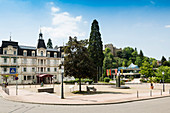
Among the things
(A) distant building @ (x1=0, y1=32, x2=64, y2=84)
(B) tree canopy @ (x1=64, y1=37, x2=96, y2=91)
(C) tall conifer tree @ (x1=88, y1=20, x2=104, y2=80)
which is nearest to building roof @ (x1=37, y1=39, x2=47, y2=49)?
(A) distant building @ (x1=0, y1=32, x2=64, y2=84)

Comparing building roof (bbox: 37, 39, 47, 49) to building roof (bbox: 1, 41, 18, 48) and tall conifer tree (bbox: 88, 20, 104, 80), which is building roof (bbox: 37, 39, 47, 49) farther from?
tall conifer tree (bbox: 88, 20, 104, 80)

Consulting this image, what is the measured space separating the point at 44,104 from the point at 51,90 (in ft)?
37.4

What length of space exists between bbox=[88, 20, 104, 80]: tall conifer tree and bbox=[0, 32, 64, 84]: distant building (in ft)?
37.6

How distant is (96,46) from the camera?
6131cm

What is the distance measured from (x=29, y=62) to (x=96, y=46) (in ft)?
80.9

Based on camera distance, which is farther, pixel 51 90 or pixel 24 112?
pixel 51 90

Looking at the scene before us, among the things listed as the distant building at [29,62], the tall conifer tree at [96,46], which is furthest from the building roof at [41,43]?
the tall conifer tree at [96,46]

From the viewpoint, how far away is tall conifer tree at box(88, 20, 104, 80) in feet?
199

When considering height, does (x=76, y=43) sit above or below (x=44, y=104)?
above

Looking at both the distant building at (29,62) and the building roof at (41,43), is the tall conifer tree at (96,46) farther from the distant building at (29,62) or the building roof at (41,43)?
the building roof at (41,43)

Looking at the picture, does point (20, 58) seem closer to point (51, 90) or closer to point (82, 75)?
point (51, 90)

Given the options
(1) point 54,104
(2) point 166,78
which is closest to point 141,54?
(2) point 166,78

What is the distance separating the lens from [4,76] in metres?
54.2

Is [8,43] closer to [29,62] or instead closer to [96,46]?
[29,62]
